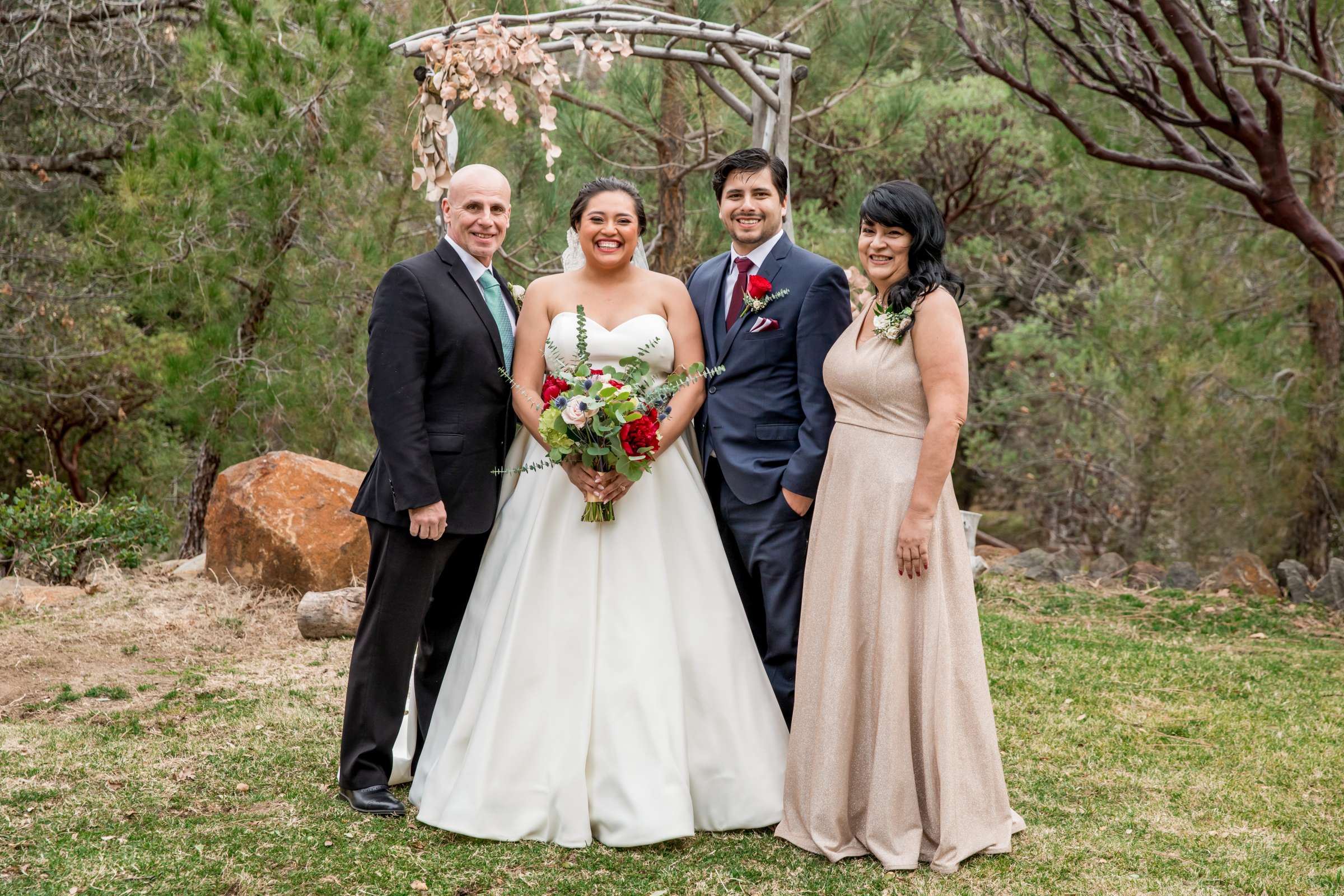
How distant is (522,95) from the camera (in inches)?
362

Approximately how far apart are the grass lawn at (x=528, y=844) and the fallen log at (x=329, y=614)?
12 centimetres

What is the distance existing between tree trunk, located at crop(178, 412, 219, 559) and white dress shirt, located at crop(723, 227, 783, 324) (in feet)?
19.3

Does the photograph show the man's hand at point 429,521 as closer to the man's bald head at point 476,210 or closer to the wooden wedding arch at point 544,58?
the man's bald head at point 476,210

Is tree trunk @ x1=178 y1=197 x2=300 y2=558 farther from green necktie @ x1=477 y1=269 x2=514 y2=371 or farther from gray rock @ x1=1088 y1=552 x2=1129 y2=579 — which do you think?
gray rock @ x1=1088 y1=552 x2=1129 y2=579

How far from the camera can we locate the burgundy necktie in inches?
158

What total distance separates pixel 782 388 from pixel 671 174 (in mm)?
4764

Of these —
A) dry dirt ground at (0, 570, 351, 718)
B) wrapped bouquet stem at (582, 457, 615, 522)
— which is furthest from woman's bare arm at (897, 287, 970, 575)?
dry dirt ground at (0, 570, 351, 718)

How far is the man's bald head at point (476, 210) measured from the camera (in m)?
3.96

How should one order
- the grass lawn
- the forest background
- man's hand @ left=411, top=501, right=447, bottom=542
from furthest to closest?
the forest background → man's hand @ left=411, top=501, right=447, bottom=542 → the grass lawn

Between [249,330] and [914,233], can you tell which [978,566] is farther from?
[249,330]

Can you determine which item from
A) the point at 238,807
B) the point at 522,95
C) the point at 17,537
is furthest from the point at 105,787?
the point at 522,95

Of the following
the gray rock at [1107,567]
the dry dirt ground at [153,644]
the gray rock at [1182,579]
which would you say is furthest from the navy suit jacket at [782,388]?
the gray rock at [1107,567]

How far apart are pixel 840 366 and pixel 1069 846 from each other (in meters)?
1.68

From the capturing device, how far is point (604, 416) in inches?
142
